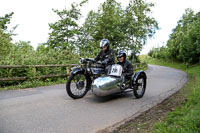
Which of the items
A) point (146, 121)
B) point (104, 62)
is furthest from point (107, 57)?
point (146, 121)

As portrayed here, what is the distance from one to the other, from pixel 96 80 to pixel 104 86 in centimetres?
33

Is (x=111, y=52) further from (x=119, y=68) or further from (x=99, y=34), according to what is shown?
(x=99, y=34)

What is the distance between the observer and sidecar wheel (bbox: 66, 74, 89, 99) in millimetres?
5258

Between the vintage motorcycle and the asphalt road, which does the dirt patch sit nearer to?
the asphalt road

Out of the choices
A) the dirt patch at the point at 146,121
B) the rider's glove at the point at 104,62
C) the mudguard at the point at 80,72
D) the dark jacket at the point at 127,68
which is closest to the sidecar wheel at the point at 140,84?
the dark jacket at the point at 127,68

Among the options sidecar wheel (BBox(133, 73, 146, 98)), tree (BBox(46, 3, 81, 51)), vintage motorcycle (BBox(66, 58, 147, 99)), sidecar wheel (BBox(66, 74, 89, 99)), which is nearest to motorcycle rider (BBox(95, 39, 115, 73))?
vintage motorcycle (BBox(66, 58, 147, 99))

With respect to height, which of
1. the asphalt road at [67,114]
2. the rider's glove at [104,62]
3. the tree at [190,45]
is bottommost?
the asphalt road at [67,114]

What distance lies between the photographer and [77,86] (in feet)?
Answer: 17.9

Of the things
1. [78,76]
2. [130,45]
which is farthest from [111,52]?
[130,45]

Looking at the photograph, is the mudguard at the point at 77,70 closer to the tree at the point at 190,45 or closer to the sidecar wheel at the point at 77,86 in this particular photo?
the sidecar wheel at the point at 77,86

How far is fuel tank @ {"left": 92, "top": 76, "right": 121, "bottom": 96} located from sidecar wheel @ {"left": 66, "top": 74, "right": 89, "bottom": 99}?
0.67 meters

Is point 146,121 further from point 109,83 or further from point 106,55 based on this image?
point 106,55

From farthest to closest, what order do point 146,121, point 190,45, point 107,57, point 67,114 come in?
point 190,45
point 107,57
point 67,114
point 146,121

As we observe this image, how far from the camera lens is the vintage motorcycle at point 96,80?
5023 mm
